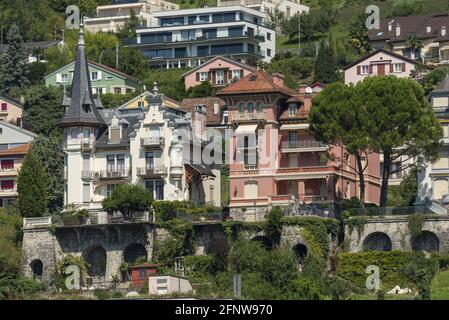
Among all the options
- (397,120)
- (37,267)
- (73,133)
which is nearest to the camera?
(397,120)

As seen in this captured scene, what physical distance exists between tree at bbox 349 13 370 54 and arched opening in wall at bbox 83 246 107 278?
5080 cm

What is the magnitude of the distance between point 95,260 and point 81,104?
11190 mm

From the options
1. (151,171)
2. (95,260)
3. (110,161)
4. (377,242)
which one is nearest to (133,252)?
(95,260)

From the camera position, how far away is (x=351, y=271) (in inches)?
3425

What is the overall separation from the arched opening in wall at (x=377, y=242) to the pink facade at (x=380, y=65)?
1529 inches

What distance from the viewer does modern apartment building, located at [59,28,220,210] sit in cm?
9650

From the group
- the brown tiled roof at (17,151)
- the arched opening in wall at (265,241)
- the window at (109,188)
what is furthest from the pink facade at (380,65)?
the arched opening in wall at (265,241)

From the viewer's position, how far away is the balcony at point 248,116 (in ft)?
311

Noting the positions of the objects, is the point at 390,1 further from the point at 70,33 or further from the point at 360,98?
the point at 360,98

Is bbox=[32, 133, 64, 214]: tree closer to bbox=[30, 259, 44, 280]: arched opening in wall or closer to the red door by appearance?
bbox=[30, 259, 44, 280]: arched opening in wall

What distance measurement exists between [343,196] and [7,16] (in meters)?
73.4

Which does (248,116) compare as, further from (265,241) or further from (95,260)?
(95,260)

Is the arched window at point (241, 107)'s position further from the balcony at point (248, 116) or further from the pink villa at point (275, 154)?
the balcony at point (248, 116)

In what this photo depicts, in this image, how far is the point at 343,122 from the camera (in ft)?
297
